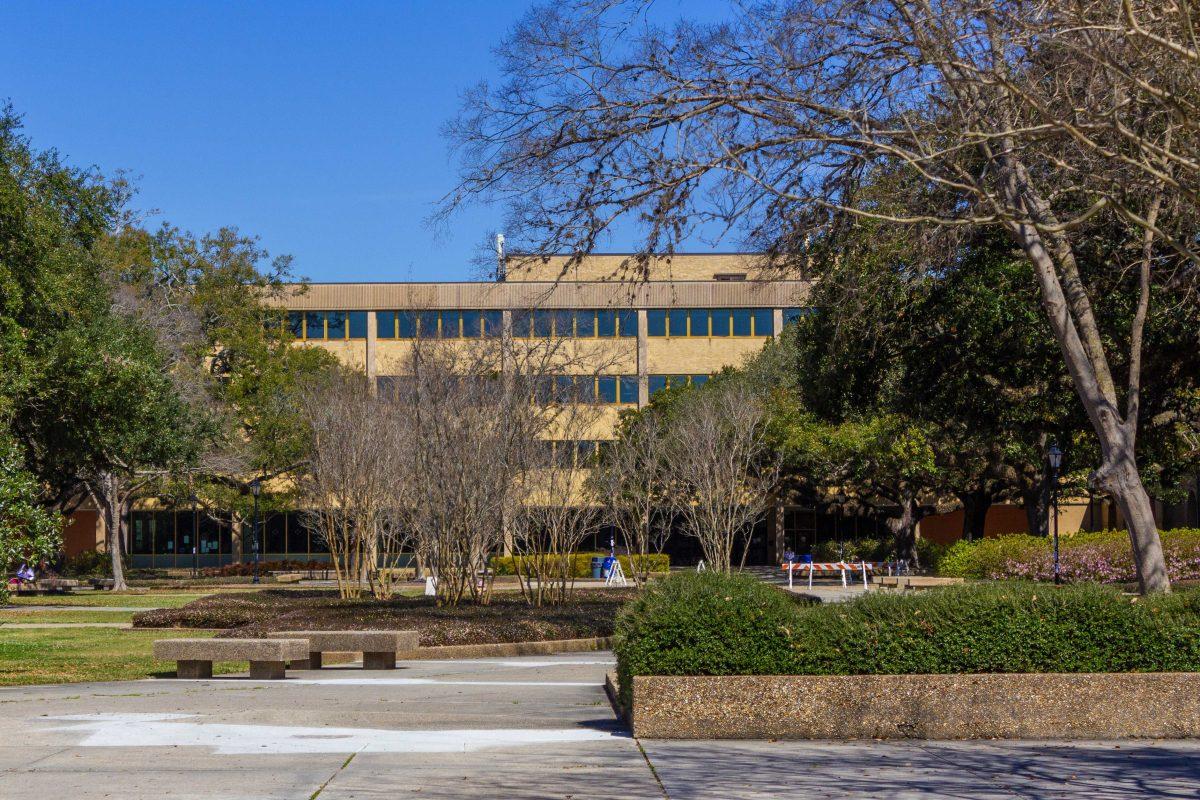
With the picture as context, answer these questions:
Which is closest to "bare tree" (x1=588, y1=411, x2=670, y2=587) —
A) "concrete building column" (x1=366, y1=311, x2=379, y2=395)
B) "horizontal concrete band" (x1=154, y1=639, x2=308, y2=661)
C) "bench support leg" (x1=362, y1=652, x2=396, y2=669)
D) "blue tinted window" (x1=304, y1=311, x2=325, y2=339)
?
"concrete building column" (x1=366, y1=311, x2=379, y2=395)

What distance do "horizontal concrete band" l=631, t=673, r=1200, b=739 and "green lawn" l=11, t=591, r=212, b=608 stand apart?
25011mm

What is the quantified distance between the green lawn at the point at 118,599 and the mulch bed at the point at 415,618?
6.19 m

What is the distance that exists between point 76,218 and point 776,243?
83.6ft

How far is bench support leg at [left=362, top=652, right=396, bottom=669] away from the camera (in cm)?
1775

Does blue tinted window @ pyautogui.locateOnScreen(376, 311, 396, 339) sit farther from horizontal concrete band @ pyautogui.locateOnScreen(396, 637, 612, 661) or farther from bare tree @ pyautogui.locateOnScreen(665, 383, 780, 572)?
horizontal concrete band @ pyautogui.locateOnScreen(396, 637, 612, 661)

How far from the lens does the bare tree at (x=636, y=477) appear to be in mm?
41969

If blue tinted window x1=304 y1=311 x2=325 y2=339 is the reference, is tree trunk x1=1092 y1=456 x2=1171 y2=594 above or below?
below

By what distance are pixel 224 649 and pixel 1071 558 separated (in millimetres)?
24549

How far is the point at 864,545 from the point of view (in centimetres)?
6059

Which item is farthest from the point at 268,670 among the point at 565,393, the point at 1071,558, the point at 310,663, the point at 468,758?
the point at 1071,558

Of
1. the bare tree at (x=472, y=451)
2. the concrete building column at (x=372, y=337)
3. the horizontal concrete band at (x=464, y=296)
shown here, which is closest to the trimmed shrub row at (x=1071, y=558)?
the bare tree at (x=472, y=451)

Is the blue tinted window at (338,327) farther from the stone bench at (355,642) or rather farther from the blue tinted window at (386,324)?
the stone bench at (355,642)

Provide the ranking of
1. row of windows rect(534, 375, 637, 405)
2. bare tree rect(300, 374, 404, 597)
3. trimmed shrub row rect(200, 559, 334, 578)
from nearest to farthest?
row of windows rect(534, 375, 637, 405) → bare tree rect(300, 374, 404, 597) → trimmed shrub row rect(200, 559, 334, 578)

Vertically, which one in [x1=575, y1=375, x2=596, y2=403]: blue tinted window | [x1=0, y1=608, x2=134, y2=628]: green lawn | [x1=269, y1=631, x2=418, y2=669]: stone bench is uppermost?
[x1=575, y1=375, x2=596, y2=403]: blue tinted window
